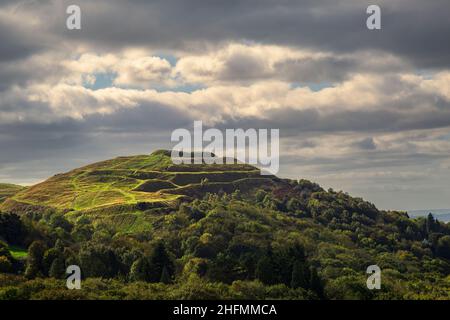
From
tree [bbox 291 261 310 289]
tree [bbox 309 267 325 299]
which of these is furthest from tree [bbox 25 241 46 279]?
tree [bbox 309 267 325 299]

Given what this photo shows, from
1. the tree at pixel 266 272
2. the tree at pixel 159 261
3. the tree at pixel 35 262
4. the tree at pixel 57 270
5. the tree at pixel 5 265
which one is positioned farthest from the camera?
the tree at pixel 159 261

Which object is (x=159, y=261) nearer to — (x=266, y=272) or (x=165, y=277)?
(x=165, y=277)

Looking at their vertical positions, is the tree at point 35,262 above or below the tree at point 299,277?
above

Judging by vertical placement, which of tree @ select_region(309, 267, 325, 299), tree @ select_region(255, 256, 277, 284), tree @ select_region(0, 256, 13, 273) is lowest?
tree @ select_region(309, 267, 325, 299)

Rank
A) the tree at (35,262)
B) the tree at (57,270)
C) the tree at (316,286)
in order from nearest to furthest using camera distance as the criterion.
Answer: the tree at (35,262) → the tree at (57,270) → the tree at (316,286)

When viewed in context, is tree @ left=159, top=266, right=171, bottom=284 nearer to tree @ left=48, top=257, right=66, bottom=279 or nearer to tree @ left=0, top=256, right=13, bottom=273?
tree @ left=48, top=257, right=66, bottom=279

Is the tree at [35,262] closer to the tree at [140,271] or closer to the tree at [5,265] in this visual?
the tree at [5,265]

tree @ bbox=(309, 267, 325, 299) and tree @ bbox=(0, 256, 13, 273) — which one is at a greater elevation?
tree @ bbox=(0, 256, 13, 273)

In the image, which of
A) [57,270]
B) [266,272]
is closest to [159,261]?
[266,272]

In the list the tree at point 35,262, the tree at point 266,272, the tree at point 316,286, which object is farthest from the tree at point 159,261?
the tree at point 316,286

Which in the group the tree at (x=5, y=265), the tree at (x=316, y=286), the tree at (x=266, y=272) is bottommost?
the tree at (x=316, y=286)

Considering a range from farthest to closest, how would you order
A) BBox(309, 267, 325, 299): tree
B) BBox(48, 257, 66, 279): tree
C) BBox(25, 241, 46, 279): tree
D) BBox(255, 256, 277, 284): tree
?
BBox(255, 256, 277, 284): tree → BBox(309, 267, 325, 299): tree → BBox(48, 257, 66, 279): tree → BBox(25, 241, 46, 279): tree

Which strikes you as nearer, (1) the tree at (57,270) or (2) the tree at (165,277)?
(1) the tree at (57,270)
